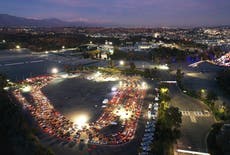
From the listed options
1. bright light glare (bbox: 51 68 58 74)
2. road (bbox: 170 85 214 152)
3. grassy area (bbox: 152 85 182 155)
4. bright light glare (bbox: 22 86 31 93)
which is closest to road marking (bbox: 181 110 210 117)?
road (bbox: 170 85 214 152)

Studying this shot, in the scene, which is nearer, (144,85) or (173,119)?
(173,119)

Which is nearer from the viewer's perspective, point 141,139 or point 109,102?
point 141,139

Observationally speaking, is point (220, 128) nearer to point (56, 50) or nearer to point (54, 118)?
point (54, 118)

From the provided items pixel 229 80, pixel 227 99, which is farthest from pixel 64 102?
pixel 229 80

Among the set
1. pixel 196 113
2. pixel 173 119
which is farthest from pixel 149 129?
pixel 196 113

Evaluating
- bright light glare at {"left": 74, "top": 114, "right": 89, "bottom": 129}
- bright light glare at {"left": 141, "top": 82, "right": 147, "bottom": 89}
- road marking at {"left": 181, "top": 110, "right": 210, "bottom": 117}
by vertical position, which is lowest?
bright light glare at {"left": 74, "top": 114, "right": 89, "bottom": 129}

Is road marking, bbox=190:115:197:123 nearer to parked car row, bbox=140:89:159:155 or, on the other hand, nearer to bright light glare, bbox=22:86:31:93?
parked car row, bbox=140:89:159:155

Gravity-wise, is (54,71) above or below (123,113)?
above

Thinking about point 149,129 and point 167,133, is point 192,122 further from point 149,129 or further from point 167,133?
point 167,133

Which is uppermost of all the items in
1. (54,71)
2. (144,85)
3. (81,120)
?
(54,71)
